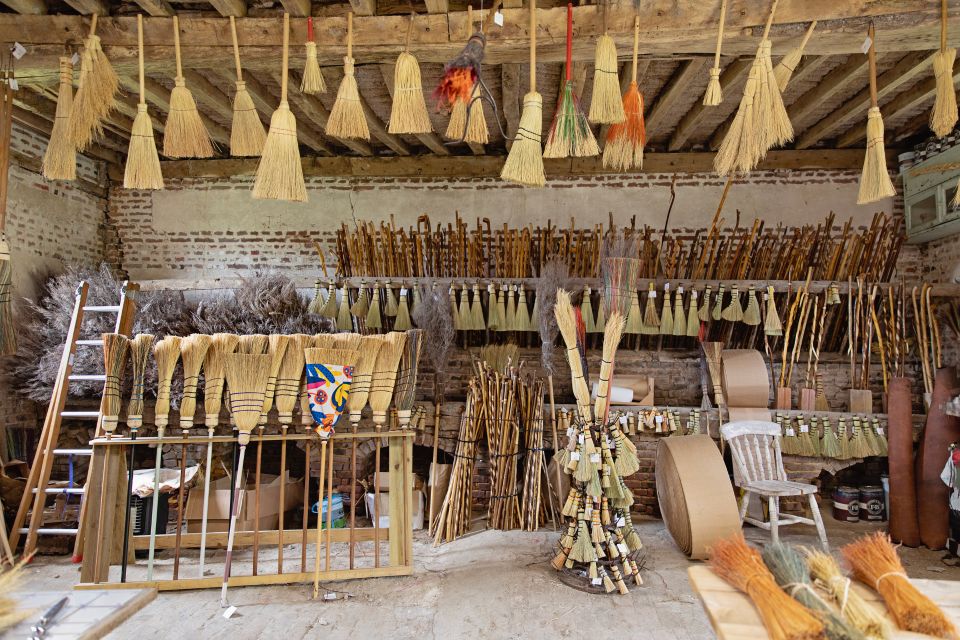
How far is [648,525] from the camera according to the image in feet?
17.4

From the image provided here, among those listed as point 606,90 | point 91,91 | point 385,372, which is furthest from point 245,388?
point 606,90

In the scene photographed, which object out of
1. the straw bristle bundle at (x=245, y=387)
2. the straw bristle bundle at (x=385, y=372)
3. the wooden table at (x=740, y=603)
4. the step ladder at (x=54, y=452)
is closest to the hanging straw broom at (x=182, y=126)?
the straw bristle bundle at (x=245, y=387)

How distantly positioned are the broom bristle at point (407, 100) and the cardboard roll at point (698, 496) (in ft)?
9.87

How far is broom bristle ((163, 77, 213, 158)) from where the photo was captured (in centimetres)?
358

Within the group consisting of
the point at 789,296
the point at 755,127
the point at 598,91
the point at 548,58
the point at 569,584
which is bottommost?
the point at 569,584

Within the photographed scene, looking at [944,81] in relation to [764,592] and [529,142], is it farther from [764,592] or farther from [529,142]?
[764,592]

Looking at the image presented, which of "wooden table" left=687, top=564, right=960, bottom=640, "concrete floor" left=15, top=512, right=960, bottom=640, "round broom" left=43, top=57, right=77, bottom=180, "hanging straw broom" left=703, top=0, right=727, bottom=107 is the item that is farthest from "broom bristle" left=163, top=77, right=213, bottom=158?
"wooden table" left=687, top=564, right=960, bottom=640

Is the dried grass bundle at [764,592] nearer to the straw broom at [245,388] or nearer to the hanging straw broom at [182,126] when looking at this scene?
the straw broom at [245,388]

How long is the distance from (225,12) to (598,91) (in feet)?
7.90

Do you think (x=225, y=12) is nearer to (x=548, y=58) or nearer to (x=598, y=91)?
(x=548, y=58)

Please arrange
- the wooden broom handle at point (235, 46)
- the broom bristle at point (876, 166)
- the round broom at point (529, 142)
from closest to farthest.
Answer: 1. the round broom at point (529, 142)
2. the broom bristle at point (876, 166)
3. the wooden broom handle at point (235, 46)

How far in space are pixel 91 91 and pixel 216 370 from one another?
1.84m

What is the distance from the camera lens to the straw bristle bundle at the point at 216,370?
395 centimetres

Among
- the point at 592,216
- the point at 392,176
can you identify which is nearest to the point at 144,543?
the point at 392,176
